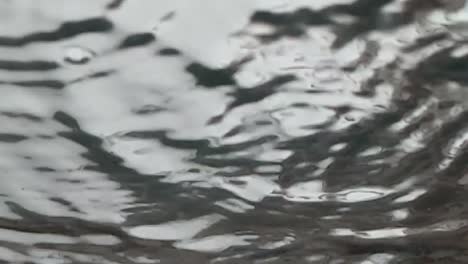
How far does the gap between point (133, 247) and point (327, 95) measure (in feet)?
1.77

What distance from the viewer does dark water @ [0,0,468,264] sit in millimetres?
886

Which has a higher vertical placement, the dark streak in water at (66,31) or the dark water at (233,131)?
the dark streak in water at (66,31)

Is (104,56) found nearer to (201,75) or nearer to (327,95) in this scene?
(201,75)

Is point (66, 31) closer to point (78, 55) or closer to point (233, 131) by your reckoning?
point (78, 55)

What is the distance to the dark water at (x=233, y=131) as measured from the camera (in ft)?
2.91

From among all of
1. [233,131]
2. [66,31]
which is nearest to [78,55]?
[66,31]

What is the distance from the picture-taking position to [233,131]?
1.06 metres

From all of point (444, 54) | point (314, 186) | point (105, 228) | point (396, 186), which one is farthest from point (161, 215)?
point (444, 54)

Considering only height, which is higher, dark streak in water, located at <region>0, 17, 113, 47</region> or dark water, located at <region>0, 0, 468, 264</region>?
dark streak in water, located at <region>0, 17, 113, 47</region>

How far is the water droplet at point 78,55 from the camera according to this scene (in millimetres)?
901

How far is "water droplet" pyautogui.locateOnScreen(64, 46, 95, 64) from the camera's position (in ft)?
2.96

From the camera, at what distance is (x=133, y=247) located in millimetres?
1383

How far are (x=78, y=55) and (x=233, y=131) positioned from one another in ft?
0.81

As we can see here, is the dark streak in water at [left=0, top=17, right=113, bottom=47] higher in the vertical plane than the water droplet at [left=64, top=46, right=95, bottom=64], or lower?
higher
